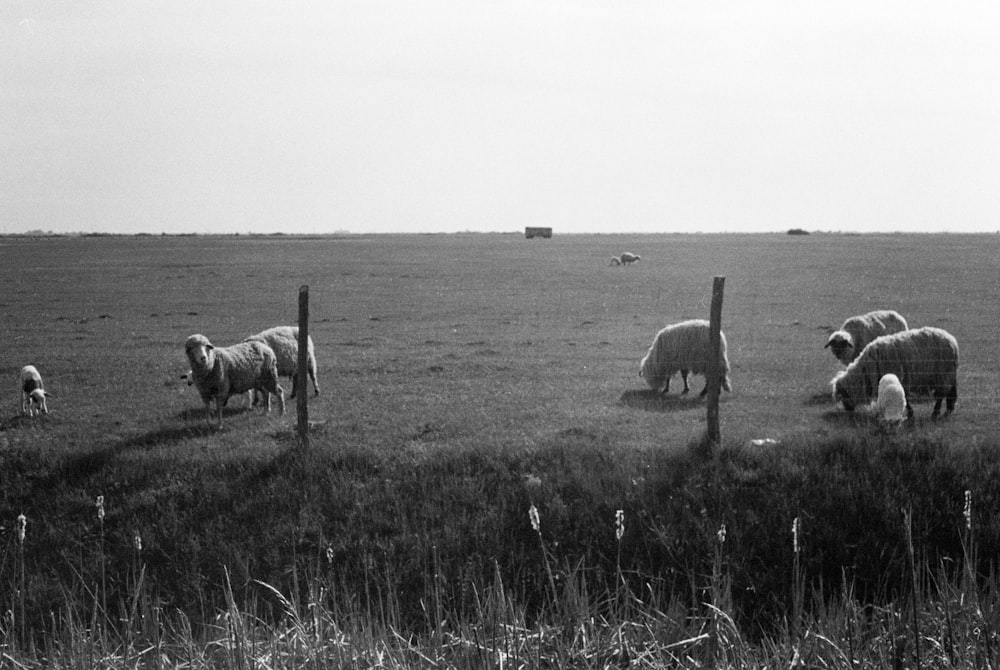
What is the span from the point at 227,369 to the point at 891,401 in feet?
36.7

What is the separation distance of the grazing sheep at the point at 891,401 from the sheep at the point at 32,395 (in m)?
14.2

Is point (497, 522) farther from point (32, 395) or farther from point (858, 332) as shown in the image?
point (858, 332)

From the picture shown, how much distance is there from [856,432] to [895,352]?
4111 millimetres

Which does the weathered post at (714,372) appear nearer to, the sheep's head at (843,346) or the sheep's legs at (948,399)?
the sheep's legs at (948,399)

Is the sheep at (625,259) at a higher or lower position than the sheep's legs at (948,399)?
higher

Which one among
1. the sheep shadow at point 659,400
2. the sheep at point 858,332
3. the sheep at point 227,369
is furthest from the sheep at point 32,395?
the sheep at point 858,332

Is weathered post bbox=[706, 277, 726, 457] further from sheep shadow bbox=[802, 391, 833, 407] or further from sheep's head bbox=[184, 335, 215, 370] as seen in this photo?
sheep's head bbox=[184, 335, 215, 370]

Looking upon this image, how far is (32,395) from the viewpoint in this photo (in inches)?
619

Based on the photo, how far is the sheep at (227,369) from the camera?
15266 mm

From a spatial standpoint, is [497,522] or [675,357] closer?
[497,522]

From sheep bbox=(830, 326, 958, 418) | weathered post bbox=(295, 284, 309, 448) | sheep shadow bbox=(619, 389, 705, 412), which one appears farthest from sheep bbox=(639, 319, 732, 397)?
weathered post bbox=(295, 284, 309, 448)

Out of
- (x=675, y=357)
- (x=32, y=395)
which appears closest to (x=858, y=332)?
(x=675, y=357)

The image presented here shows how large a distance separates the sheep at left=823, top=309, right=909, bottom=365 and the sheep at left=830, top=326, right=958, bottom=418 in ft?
9.65

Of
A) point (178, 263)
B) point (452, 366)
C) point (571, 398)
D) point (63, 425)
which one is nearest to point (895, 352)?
point (571, 398)
